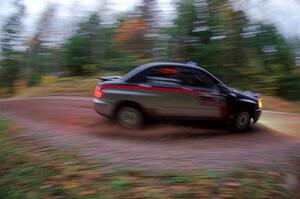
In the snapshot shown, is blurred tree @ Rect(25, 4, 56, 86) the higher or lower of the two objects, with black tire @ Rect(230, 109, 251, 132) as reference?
higher

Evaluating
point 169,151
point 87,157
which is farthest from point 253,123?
point 87,157

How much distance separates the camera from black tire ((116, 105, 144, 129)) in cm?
955

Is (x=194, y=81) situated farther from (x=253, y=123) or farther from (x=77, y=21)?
(x=77, y=21)

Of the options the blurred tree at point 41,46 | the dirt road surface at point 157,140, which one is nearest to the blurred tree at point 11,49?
the blurred tree at point 41,46

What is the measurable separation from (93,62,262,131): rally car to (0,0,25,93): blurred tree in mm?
15177

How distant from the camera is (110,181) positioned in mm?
6789

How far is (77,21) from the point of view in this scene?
21109 mm

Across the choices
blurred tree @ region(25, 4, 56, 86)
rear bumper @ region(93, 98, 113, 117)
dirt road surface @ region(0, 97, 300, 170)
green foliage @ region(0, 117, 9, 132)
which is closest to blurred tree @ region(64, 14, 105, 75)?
blurred tree @ region(25, 4, 56, 86)

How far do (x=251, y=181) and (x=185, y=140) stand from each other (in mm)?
2338

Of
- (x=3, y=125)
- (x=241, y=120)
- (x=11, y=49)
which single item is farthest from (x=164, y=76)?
(x=11, y=49)

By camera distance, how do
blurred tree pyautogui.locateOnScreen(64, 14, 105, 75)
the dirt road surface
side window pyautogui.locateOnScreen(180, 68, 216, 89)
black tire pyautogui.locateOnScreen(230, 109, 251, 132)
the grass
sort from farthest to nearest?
1. blurred tree pyautogui.locateOnScreen(64, 14, 105, 75)
2. black tire pyautogui.locateOnScreen(230, 109, 251, 132)
3. side window pyautogui.locateOnScreen(180, 68, 216, 89)
4. the dirt road surface
5. the grass

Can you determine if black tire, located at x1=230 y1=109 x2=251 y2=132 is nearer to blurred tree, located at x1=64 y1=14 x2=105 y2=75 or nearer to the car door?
the car door

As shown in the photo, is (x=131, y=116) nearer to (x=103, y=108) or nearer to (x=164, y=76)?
(x=103, y=108)

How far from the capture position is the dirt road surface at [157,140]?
7.86 metres
